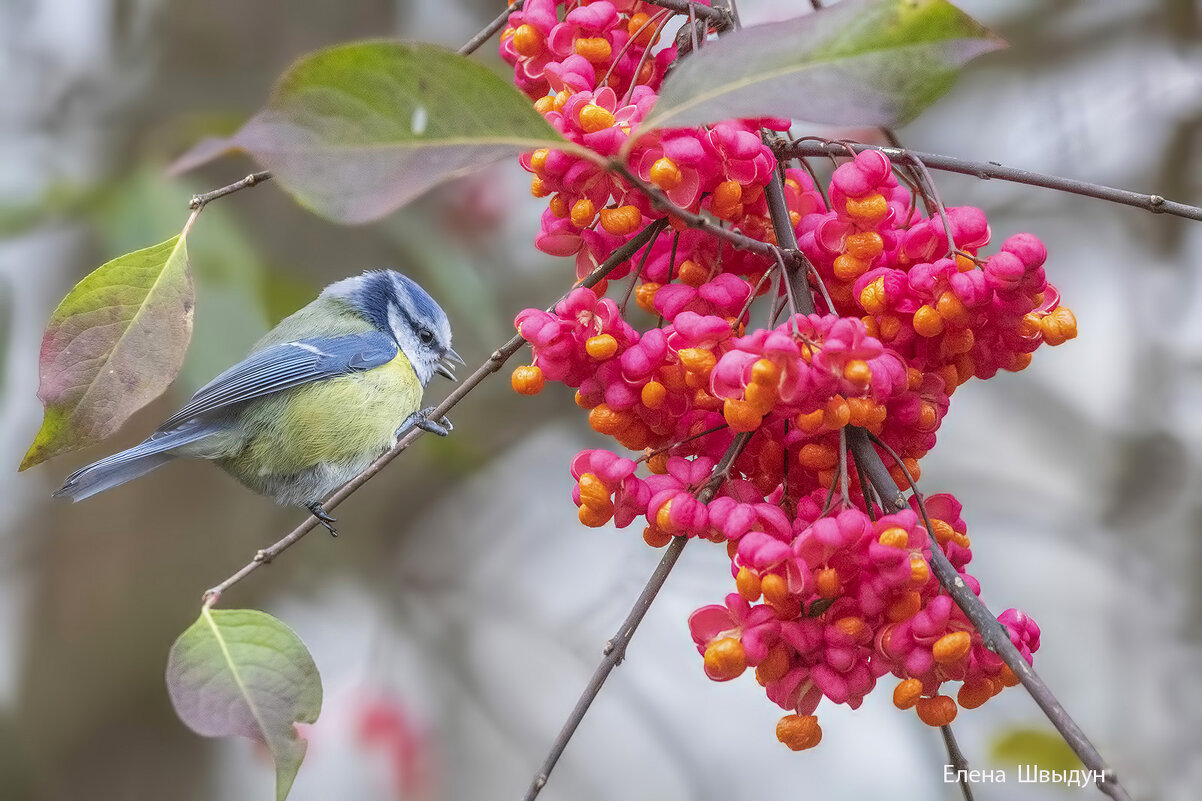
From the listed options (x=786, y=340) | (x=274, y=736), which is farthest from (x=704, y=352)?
(x=274, y=736)

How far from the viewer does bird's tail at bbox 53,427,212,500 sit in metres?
1.92

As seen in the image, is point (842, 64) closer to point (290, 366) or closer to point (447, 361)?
point (290, 366)

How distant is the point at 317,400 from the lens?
245 centimetres

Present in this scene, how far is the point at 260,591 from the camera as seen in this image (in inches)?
136

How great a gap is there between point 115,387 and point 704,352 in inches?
25.5

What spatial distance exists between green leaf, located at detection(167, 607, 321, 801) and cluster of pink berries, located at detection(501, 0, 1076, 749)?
35cm

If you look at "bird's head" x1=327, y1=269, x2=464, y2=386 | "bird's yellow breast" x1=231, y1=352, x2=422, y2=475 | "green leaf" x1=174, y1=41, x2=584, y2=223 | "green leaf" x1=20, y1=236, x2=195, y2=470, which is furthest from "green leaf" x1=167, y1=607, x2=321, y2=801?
"bird's head" x1=327, y1=269, x2=464, y2=386

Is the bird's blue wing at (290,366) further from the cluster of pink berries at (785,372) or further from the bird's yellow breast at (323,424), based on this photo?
the cluster of pink berries at (785,372)

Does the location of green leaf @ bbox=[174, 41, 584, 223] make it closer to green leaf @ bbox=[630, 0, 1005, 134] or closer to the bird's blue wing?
green leaf @ bbox=[630, 0, 1005, 134]

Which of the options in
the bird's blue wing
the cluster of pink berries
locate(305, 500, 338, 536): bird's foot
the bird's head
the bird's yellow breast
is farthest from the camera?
the bird's head

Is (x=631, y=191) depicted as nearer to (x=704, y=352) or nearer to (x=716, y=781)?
(x=704, y=352)

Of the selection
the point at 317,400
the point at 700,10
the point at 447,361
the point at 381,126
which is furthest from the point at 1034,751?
the point at 381,126

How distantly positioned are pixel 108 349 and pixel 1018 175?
98 centimetres

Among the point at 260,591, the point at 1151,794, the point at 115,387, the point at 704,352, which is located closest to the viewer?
the point at 704,352
